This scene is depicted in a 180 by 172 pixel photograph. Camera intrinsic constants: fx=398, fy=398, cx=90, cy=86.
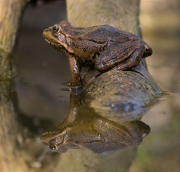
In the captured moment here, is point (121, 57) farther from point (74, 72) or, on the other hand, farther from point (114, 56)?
point (74, 72)

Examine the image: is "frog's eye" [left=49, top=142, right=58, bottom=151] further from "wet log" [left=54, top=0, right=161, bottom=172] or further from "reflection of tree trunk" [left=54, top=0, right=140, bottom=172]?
"reflection of tree trunk" [left=54, top=0, right=140, bottom=172]

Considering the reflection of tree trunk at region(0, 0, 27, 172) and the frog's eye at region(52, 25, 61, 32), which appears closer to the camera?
the reflection of tree trunk at region(0, 0, 27, 172)

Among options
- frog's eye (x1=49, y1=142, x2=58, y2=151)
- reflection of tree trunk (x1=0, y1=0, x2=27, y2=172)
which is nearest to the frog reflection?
frog's eye (x1=49, y1=142, x2=58, y2=151)

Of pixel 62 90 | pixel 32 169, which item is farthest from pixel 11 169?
pixel 62 90

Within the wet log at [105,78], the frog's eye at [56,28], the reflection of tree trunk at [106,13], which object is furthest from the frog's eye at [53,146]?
the reflection of tree trunk at [106,13]

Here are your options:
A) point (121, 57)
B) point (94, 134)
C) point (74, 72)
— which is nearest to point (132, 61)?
point (121, 57)

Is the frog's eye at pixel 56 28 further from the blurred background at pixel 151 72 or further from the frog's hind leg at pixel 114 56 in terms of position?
the blurred background at pixel 151 72
